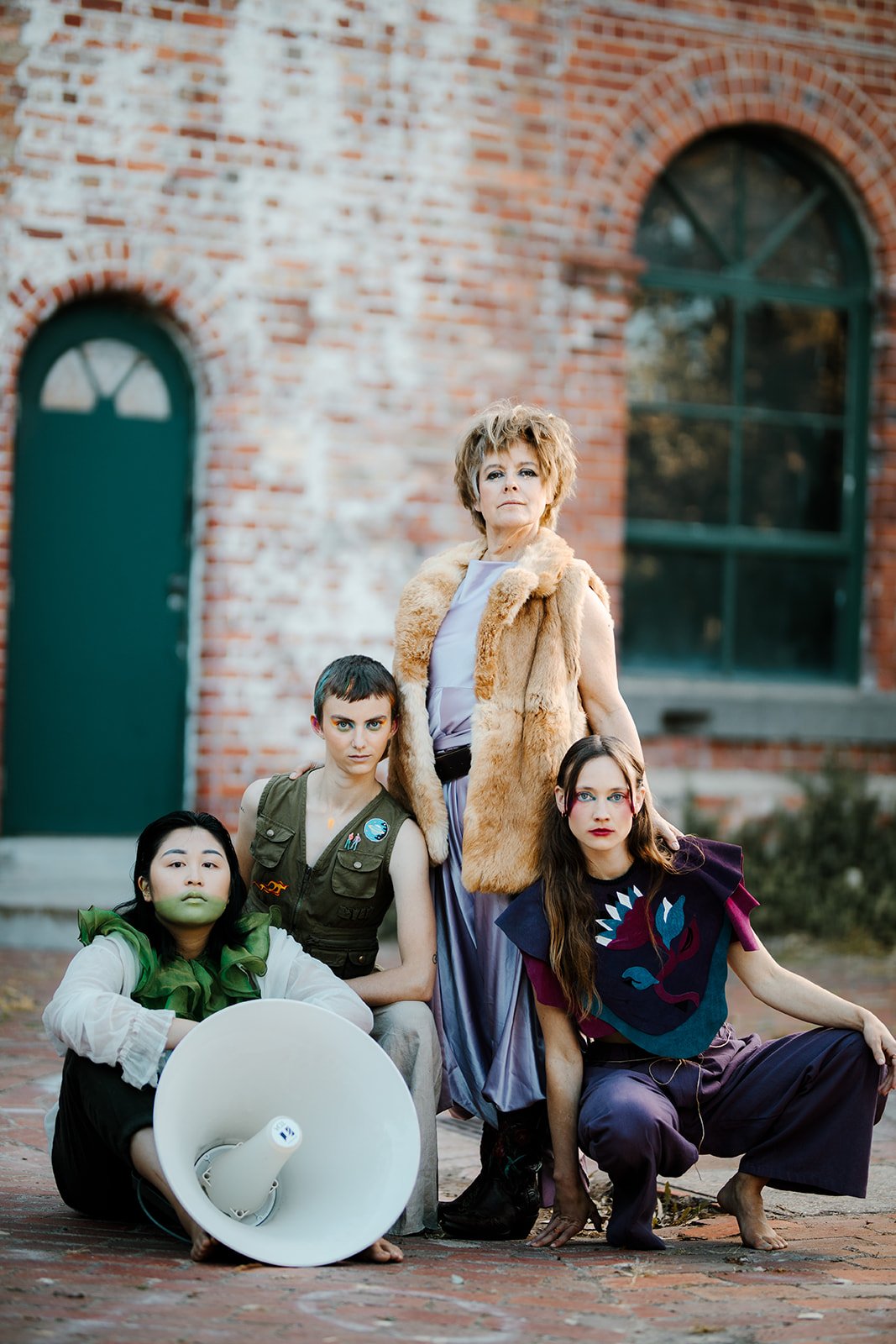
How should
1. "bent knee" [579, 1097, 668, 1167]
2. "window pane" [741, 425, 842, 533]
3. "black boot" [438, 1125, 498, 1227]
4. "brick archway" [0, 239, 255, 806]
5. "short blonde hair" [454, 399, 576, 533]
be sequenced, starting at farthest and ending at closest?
"window pane" [741, 425, 842, 533] → "brick archway" [0, 239, 255, 806] → "short blonde hair" [454, 399, 576, 533] → "black boot" [438, 1125, 498, 1227] → "bent knee" [579, 1097, 668, 1167]

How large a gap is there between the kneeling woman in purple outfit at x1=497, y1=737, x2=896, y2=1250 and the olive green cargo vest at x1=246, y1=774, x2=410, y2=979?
341 mm

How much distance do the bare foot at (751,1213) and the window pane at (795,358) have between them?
576cm

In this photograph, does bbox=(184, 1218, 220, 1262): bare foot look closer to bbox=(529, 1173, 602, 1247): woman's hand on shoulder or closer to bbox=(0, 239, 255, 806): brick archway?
bbox=(529, 1173, 602, 1247): woman's hand on shoulder

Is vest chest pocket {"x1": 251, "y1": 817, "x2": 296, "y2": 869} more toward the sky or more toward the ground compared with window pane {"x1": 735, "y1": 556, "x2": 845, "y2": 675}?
more toward the ground

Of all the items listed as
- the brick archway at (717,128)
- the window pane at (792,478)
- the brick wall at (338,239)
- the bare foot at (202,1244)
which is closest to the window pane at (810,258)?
the brick archway at (717,128)

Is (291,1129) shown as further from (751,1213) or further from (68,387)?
(68,387)

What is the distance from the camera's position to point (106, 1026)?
331 cm

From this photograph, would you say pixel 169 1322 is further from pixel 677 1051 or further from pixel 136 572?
pixel 136 572

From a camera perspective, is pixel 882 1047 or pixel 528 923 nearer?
pixel 882 1047

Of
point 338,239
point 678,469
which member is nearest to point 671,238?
point 678,469

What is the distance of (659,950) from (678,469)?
204 inches

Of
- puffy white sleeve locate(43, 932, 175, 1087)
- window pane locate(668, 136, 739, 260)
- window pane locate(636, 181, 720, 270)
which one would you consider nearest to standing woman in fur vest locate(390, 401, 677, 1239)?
puffy white sleeve locate(43, 932, 175, 1087)

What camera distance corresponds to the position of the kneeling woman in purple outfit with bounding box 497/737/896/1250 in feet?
11.7

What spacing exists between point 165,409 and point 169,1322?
5637 millimetres
